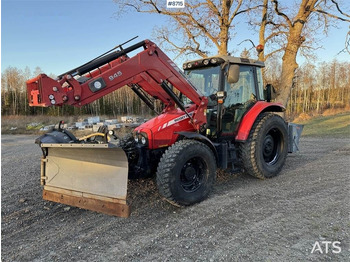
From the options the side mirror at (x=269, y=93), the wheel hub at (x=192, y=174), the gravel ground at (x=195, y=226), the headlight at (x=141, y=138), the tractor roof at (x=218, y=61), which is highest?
the tractor roof at (x=218, y=61)

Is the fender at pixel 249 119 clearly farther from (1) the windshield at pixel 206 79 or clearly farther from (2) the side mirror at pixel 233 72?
(2) the side mirror at pixel 233 72

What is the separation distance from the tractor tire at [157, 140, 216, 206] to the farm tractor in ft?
0.04

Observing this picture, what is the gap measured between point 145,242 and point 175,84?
2335mm

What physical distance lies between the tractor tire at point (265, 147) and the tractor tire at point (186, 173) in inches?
41.4

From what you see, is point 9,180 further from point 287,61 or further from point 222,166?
point 287,61

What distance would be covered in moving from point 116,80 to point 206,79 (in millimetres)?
1953

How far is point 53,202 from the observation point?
13.7 ft

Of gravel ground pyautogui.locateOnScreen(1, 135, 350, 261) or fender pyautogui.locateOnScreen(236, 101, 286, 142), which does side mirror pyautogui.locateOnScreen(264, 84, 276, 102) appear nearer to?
fender pyautogui.locateOnScreen(236, 101, 286, 142)

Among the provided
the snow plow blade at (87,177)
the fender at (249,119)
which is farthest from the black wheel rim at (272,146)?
the snow plow blade at (87,177)

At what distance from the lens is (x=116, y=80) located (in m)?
3.78

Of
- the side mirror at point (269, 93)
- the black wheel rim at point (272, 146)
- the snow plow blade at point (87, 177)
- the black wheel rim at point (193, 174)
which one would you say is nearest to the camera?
the snow plow blade at point (87, 177)

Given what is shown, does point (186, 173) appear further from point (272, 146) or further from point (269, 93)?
point (269, 93)

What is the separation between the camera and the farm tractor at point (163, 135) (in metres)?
3.54

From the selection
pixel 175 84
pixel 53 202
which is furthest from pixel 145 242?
pixel 175 84
